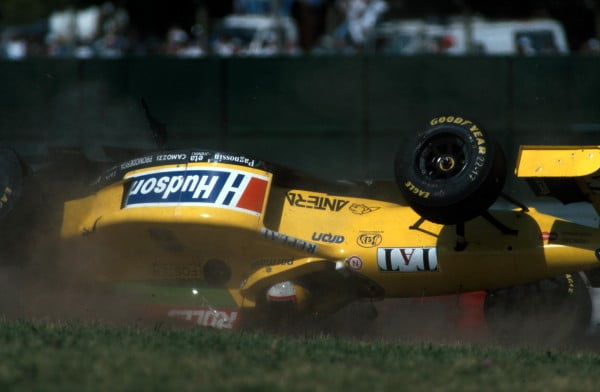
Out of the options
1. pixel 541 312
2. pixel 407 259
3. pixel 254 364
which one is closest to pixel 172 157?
pixel 407 259

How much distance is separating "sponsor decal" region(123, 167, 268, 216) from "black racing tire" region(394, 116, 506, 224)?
3.26ft

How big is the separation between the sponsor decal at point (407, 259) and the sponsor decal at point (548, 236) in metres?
0.67

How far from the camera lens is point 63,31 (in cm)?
2166

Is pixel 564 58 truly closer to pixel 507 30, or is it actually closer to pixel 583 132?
pixel 583 132

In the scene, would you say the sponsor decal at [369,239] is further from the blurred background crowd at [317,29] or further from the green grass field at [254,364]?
the blurred background crowd at [317,29]

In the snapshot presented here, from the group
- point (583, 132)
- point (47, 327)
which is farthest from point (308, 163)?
point (47, 327)

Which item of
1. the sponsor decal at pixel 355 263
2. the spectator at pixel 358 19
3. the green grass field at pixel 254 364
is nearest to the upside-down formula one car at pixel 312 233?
the sponsor decal at pixel 355 263

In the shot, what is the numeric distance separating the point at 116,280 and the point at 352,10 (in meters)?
10.6

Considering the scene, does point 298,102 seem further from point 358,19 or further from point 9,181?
point 358,19

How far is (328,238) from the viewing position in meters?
7.07

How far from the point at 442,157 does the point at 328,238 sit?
1.00 m

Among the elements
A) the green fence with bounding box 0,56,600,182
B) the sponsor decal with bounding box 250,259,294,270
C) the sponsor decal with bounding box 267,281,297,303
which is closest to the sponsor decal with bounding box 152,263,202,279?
the sponsor decal with bounding box 250,259,294,270

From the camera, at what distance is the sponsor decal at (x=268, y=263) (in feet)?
23.2

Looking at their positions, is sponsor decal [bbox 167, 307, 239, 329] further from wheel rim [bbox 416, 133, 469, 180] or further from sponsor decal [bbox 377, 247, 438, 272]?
wheel rim [bbox 416, 133, 469, 180]
